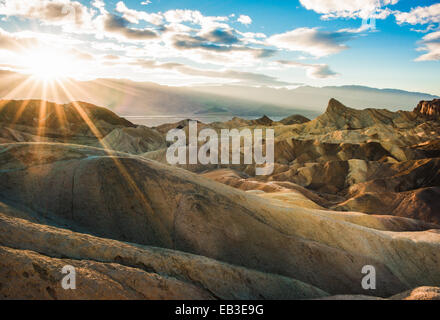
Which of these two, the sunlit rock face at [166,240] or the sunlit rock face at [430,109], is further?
the sunlit rock face at [430,109]

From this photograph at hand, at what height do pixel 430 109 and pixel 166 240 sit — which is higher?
pixel 430 109

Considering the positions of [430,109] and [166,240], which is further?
[430,109]

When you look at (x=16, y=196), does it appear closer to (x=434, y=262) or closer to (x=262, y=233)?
(x=262, y=233)

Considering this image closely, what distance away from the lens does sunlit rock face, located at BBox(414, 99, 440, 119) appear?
274ft

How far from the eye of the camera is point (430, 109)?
84750 mm

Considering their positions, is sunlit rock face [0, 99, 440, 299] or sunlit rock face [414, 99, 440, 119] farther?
sunlit rock face [414, 99, 440, 119]

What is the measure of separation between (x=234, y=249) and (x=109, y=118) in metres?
81.9

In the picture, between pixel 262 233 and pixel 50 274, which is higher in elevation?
pixel 50 274

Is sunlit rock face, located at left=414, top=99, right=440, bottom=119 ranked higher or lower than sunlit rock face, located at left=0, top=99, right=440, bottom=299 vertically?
higher

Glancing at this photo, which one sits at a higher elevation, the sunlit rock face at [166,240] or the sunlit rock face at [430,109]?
the sunlit rock face at [430,109]

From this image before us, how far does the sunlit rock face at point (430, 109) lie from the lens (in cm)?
8356

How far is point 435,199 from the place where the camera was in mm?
26516
